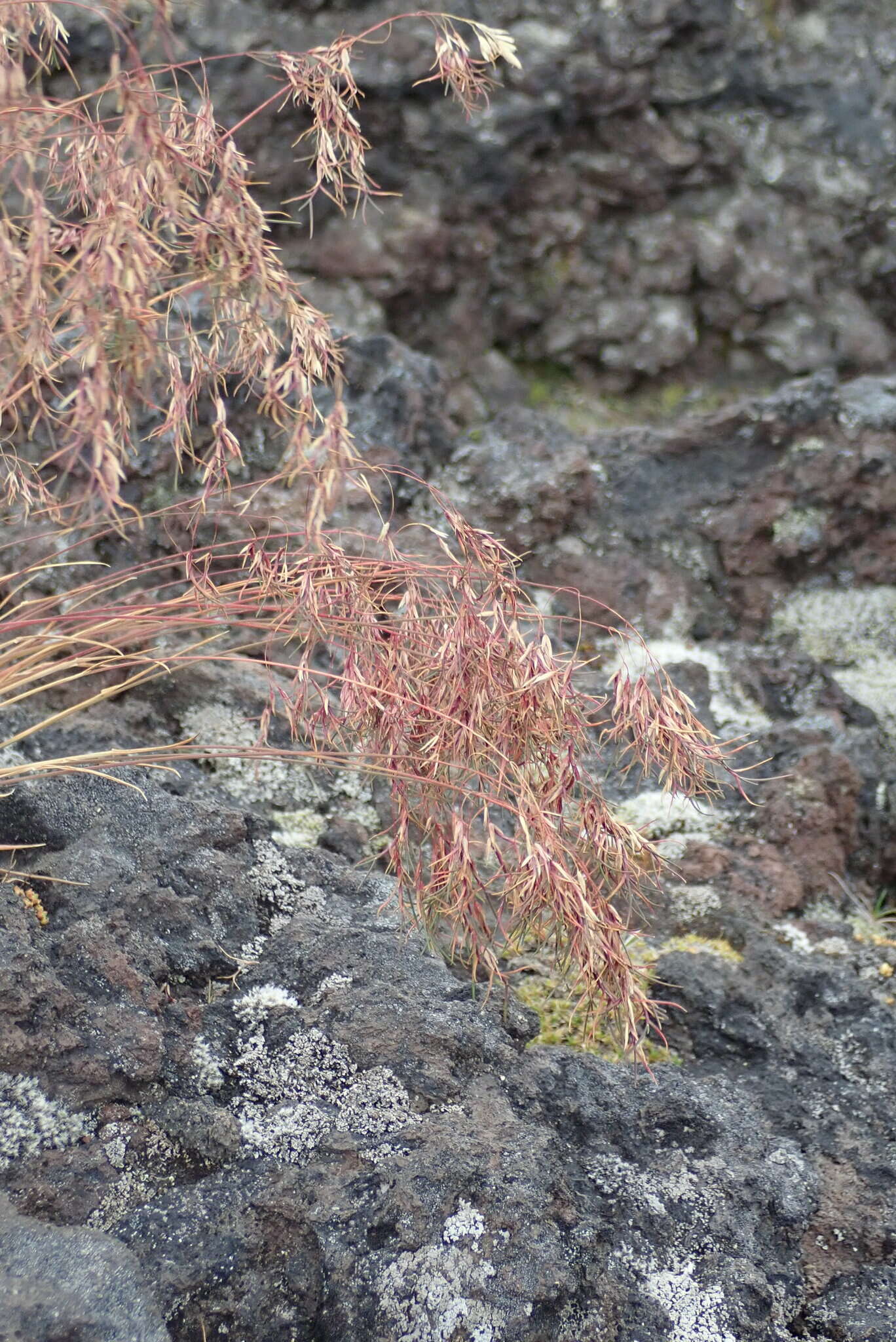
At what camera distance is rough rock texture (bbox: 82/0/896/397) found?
4977mm

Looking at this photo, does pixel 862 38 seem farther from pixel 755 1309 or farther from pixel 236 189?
pixel 755 1309

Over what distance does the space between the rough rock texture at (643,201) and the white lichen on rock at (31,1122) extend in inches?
145

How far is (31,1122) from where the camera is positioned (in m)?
1.89

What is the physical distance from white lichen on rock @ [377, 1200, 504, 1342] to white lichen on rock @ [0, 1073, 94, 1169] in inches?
21.7

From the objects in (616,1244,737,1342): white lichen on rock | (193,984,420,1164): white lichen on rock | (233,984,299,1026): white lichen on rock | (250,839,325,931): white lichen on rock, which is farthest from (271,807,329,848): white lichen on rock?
(616,1244,737,1342): white lichen on rock

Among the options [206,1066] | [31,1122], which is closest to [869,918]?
[206,1066]

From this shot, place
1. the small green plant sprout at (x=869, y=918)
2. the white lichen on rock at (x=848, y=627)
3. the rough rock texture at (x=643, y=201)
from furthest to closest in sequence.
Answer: the rough rock texture at (x=643, y=201)
the white lichen on rock at (x=848, y=627)
the small green plant sprout at (x=869, y=918)

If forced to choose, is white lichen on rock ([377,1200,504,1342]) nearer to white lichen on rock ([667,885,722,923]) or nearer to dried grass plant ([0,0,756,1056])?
dried grass plant ([0,0,756,1056])

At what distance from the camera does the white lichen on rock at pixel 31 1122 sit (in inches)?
73.0

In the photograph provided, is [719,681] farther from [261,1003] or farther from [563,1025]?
[261,1003]

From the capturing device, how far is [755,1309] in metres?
1.88

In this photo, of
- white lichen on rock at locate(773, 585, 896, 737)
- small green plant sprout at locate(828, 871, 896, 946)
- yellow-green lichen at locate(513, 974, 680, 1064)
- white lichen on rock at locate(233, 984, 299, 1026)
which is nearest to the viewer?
white lichen on rock at locate(233, 984, 299, 1026)

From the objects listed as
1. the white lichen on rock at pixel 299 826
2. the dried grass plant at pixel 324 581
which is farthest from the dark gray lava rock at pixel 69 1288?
the white lichen on rock at pixel 299 826

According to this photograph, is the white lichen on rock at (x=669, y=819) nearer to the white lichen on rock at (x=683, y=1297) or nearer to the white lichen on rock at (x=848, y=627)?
the white lichen on rock at (x=848, y=627)
